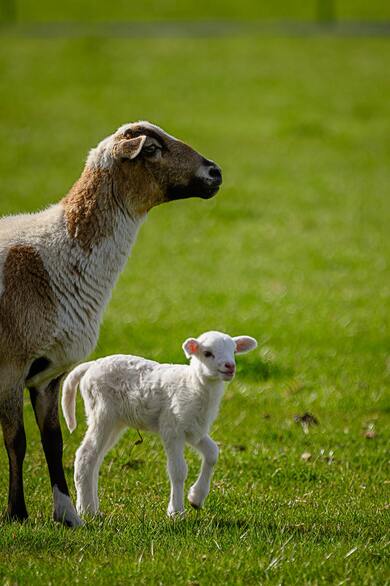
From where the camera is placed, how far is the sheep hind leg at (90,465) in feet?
23.6

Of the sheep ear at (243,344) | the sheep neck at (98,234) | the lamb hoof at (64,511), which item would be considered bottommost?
the lamb hoof at (64,511)

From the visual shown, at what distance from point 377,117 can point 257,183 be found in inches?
287

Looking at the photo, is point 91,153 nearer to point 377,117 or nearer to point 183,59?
point 377,117

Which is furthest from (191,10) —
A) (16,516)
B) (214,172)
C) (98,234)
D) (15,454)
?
(16,516)

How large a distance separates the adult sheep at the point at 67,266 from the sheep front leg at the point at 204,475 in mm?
787

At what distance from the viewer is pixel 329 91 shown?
1184 inches

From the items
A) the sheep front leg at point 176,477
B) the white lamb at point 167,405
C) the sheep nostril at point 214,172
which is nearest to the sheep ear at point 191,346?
the white lamb at point 167,405

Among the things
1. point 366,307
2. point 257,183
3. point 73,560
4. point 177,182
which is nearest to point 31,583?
point 73,560

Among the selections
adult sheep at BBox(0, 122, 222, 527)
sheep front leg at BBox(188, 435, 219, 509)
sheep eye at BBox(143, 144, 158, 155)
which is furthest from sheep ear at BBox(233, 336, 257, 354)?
sheep eye at BBox(143, 144, 158, 155)

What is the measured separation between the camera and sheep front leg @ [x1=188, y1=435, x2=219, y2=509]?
713cm

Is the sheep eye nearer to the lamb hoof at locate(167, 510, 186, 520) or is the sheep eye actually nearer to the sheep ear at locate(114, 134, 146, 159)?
the sheep ear at locate(114, 134, 146, 159)

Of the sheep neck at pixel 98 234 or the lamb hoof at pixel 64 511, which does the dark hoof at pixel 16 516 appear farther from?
the sheep neck at pixel 98 234

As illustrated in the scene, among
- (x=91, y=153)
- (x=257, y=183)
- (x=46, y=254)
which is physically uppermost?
(x=91, y=153)

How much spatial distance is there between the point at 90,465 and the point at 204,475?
74 centimetres
